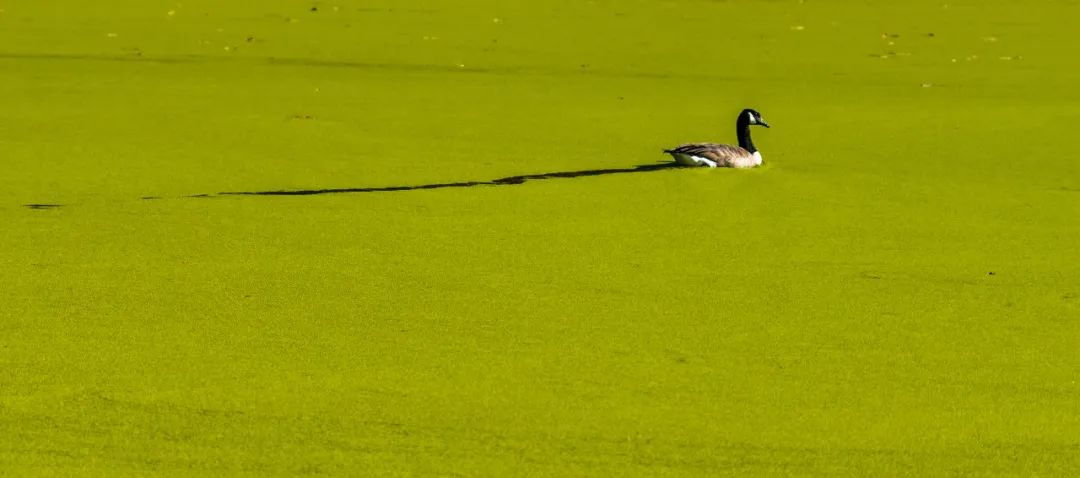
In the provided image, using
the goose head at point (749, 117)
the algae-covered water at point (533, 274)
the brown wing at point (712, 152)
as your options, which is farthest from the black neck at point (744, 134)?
the brown wing at point (712, 152)

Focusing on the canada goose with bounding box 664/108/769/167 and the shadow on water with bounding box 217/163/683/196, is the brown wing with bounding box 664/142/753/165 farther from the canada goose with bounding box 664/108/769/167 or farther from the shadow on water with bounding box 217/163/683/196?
the shadow on water with bounding box 217/163/683/196

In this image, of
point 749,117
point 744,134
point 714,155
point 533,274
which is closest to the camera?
point 533,274

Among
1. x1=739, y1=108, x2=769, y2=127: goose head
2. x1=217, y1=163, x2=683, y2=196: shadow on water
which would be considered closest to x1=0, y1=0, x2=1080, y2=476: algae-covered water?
x1=217, y1=163, x2=683, y2=196: shadow on water

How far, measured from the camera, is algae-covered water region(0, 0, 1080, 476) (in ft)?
10.2

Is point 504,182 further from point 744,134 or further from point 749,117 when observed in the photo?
point 749,117

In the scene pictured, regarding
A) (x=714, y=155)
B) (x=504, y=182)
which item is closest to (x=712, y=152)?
(x=714, y=155)

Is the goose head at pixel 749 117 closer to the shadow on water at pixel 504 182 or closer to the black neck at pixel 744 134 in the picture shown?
the black neck at pixel 744 134

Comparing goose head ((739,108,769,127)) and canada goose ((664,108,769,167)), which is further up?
goose head ((739,108,769,127))

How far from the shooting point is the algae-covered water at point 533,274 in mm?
3094

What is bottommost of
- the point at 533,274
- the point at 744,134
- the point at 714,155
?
the point at 533,274

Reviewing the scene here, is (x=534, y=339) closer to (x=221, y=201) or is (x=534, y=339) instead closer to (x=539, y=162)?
(x=221, y=201)

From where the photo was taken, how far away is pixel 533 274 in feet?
14.8

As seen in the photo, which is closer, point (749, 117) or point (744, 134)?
point (744, 134)

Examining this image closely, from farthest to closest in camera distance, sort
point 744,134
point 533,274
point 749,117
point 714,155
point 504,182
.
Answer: point 749,117
point 744,134
point 714,155
point 504,182
point 533,274
